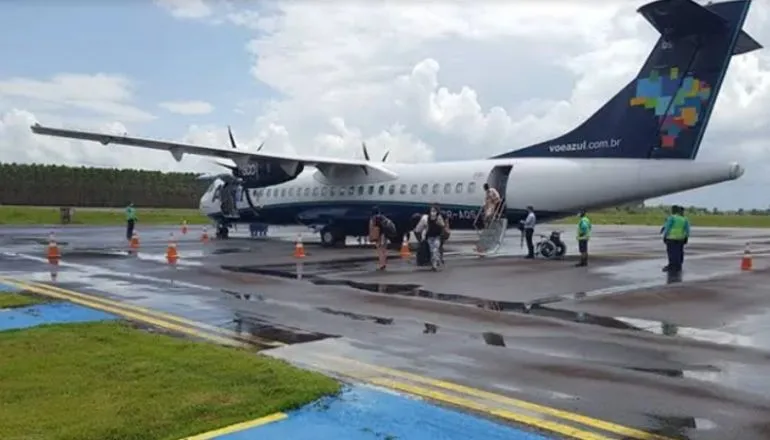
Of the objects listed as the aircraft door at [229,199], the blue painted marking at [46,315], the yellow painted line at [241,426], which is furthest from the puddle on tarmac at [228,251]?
the yellow painted line at [241,426]

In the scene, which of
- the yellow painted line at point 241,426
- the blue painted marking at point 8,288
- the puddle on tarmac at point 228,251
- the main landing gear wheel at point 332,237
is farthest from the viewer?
the main landing gear wheel at point 332,237

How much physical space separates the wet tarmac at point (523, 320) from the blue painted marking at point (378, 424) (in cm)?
87

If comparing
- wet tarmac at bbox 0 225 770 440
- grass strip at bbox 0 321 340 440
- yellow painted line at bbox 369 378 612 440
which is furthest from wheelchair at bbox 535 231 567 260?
yellow painted line at bbox 369 378 612 440

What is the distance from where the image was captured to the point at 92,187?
260 ft

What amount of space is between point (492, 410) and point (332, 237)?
22.3 meters

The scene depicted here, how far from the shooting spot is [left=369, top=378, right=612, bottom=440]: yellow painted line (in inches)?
209

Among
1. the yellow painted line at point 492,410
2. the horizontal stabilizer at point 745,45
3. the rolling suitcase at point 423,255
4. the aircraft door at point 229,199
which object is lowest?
the yellow painted line at point 492,410

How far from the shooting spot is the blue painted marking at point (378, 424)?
524cm

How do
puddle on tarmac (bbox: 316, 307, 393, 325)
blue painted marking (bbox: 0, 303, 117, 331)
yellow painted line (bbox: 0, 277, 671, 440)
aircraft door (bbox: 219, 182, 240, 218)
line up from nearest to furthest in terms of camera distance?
yellow painted line (bbox: 0, 277, 671, 440)
blue painted marking (bbox: 0, 303, 117, 331)
puddle on tarmac (bbox: 316, 307, 393, 325)
aircraft door (bbox: 219, 182, 240, 218)

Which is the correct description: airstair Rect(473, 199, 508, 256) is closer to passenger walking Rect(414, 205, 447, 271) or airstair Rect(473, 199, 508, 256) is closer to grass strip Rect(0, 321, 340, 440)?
passenger walking Rect(414, 205, 447, 271)

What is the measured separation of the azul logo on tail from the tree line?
195 ft

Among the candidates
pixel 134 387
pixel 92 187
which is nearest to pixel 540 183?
pixel 134 387

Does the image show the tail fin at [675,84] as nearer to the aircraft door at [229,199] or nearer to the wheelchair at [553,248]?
the wheelchair at [553,248]

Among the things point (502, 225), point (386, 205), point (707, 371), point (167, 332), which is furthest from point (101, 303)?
point (386, 205)
